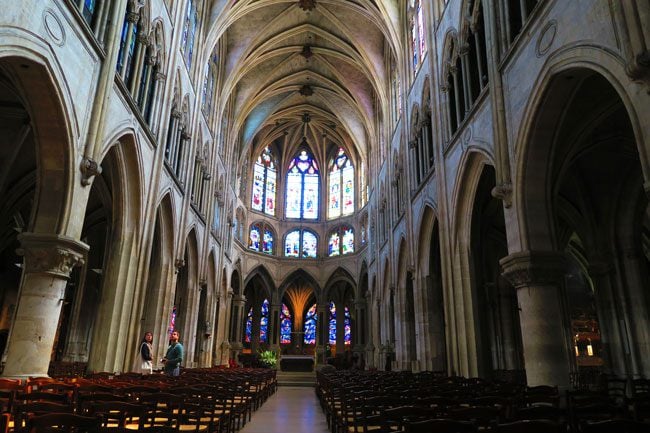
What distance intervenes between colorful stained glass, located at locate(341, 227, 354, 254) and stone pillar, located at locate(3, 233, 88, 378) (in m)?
31.4

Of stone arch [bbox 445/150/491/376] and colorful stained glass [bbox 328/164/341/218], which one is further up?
colorful stained glass [bbox 328/164/341/218]

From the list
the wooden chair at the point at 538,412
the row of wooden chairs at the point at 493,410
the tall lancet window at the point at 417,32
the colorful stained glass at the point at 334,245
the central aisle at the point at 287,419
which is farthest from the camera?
the colorful stained glass at the point at 334,245

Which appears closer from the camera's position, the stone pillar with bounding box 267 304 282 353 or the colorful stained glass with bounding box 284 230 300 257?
the stone pillar with bounding box 267 304 282 353

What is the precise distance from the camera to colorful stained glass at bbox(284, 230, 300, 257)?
136 ft

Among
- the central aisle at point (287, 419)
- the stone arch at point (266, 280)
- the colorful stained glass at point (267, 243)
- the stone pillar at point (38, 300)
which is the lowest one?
the central aisle at point (287, 419)

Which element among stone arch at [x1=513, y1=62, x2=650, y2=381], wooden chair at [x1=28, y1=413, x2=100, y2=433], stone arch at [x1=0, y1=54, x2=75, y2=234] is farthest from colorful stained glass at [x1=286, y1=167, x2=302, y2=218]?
wooden chair at [x1=28, y1=413, x2=100, y2=433]

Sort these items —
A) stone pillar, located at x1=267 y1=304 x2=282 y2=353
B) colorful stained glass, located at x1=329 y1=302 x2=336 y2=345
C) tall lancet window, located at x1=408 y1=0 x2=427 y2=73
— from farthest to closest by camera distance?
colorful stained glass, located at x1=329 y1=302 x2=336 y2=345 → stone pillar, located at x1=267 y1=304 x2=282 y2=353 → tall lancet window, located at x1=408 y1=0 x2=427 y2=73

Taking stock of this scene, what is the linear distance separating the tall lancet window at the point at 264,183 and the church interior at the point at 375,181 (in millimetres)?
4446

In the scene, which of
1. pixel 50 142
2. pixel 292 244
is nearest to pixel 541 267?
pixel 50 142

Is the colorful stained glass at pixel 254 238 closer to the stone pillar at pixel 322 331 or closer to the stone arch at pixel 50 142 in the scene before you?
the stone pillar at pixel 322 331

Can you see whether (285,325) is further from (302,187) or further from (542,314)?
(542,314)

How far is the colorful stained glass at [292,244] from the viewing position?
41.6m

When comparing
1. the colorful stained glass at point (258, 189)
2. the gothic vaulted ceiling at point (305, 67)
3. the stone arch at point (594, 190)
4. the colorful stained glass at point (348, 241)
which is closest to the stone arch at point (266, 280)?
the colorful stained glass at point (258, 189)

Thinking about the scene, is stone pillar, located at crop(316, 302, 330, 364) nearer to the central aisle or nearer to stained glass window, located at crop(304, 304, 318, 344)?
stained glass window, located at crop(304, 304, 318, 344)
